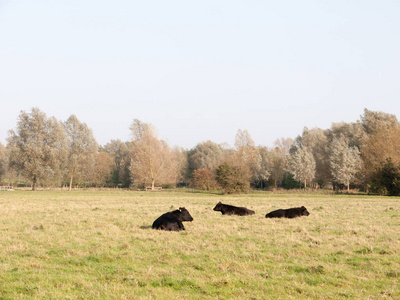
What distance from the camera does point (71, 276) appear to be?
331 inches

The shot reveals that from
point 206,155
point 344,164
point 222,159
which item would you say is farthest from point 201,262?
point 206,155

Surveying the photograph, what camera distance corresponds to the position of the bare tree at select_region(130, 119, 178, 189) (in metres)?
78.0

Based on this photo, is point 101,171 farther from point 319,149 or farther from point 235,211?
point 235,211

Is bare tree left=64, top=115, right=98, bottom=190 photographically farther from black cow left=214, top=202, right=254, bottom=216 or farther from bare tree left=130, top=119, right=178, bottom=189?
black cow left=214, top=202, right=254, bottom=216

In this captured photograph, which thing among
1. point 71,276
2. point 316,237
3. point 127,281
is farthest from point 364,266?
point 71,276

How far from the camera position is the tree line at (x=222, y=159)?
64.2 m

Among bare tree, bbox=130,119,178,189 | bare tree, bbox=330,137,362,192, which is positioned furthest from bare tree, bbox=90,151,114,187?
bare tree, bbox=330,137,362,192

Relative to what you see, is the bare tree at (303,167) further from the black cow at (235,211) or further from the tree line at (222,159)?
the black cow at (235,211)

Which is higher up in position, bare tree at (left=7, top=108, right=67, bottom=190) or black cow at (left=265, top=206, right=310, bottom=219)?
bare tree at (left=7, top=108, right=67, bottom=190)

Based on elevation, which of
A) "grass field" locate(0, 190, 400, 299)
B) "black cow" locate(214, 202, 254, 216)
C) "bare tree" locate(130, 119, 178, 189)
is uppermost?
"bare tree" locate(130, 119, 178, 189)

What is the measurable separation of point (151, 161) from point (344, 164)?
4228cm

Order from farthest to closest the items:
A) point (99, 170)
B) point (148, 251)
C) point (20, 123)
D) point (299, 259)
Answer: point (99, 170), point (20, 123), point (148, 251), point (299, 259)

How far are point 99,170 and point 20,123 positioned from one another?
31.0 meters

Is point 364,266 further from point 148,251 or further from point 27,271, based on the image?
point 27,271
